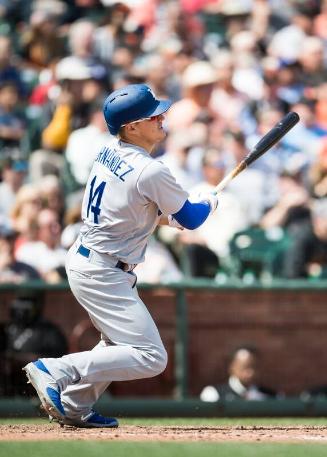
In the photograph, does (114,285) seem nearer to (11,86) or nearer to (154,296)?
(154,296)

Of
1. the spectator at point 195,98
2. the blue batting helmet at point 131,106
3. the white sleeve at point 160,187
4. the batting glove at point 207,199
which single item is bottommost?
the batting glove at point 207,199

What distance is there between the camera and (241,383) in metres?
9.02

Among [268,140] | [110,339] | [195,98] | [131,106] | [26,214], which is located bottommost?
[110,339]

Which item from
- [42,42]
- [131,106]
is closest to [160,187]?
[131,106]

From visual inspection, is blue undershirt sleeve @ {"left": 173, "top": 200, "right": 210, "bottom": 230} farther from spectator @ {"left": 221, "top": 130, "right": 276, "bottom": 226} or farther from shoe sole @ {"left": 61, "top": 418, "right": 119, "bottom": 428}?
spectator @ {"left": 221, "top": 130, "right": 276, "bottom": 226}

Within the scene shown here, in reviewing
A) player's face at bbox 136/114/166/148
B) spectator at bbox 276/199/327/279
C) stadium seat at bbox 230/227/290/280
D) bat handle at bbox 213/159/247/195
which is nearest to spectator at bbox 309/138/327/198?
spectator at bbox 276/199/327/279

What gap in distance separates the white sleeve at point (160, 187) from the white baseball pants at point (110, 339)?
0.41 m

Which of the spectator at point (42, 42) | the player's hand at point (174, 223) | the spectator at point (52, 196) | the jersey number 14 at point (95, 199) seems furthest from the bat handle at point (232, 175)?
the spectator at point (42, 42)

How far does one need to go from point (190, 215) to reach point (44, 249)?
3.78 meters

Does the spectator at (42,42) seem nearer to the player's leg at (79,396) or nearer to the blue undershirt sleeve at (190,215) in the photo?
the blue undershirt sleeve at (190,215)

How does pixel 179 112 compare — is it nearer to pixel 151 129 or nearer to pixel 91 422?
pixel 151 129

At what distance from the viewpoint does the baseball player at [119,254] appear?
614cm

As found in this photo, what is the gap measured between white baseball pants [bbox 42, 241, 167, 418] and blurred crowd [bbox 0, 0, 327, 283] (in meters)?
3.21

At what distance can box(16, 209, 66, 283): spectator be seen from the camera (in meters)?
9.66
